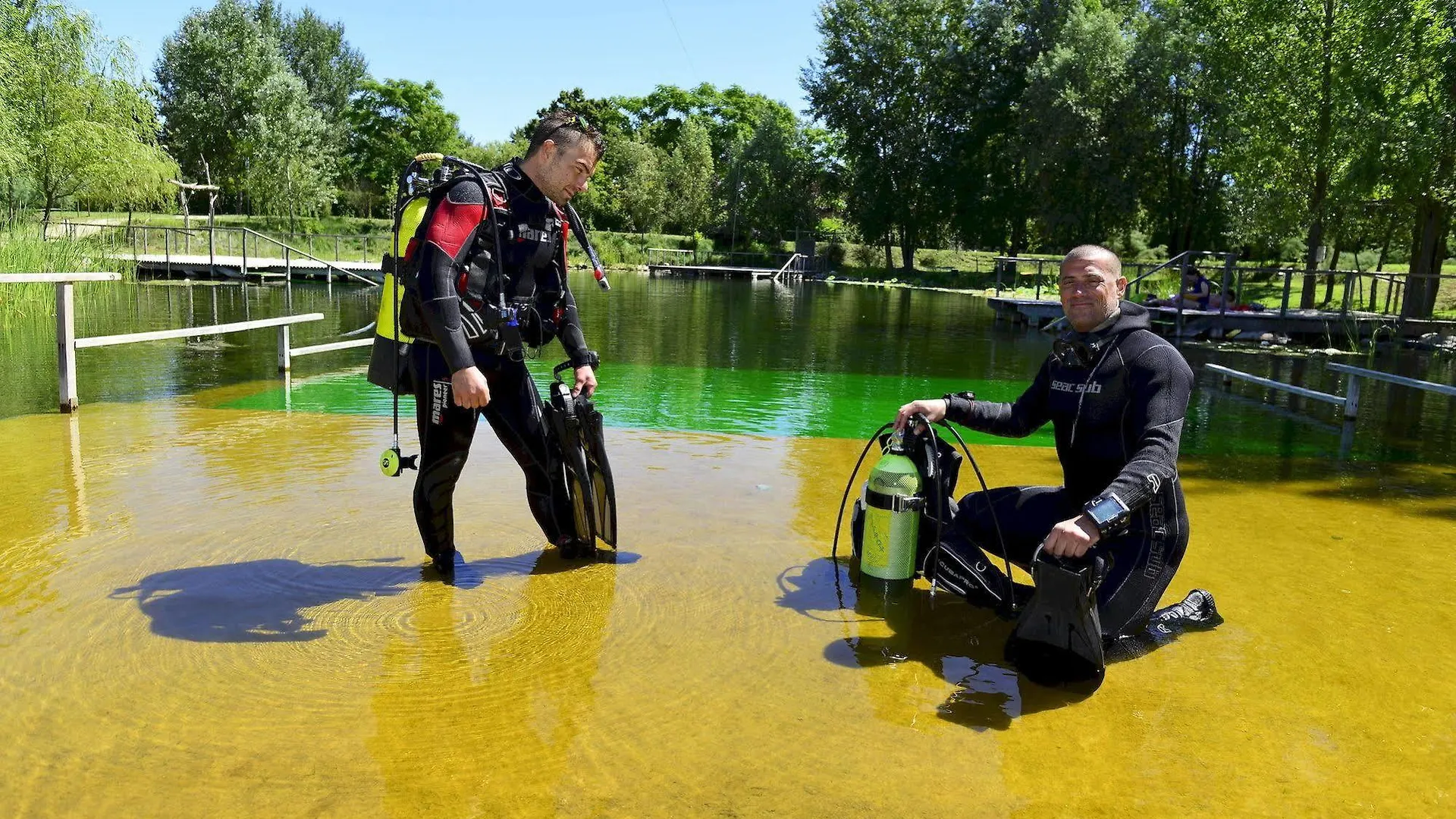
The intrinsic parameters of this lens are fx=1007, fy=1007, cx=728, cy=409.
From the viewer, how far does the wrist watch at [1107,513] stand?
10.1 feet

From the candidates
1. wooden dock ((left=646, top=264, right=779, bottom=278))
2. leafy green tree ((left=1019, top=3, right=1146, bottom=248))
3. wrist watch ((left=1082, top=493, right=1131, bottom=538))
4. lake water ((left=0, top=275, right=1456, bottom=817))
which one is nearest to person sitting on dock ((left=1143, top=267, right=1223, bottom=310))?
lake water ((left=0, top=275, right=1456, bottom=817))

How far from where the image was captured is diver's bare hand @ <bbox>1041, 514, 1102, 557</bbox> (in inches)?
121

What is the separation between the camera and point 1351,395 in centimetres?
902

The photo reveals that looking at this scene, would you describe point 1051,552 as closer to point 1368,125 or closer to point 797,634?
point 797,634

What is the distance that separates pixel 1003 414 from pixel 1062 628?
1.10 metres

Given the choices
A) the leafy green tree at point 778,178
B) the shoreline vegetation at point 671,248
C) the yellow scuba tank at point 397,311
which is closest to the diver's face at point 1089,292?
the yellow scuba tank at point 397,311

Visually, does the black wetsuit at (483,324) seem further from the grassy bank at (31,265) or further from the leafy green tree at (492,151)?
the leafy green tree at (492,151)

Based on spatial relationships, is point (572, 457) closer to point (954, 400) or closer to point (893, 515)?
point (893, 515)

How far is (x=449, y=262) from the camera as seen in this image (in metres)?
3.60

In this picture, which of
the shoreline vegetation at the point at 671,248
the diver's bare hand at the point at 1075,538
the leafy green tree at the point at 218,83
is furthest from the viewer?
the leafy green tree at the point at 218,83

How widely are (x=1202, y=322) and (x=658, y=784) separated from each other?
2019 cm

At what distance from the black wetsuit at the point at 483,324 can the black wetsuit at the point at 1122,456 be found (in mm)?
1770

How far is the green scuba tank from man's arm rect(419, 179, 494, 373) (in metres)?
1.63

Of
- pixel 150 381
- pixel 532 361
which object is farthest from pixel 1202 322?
pixel 150 381
